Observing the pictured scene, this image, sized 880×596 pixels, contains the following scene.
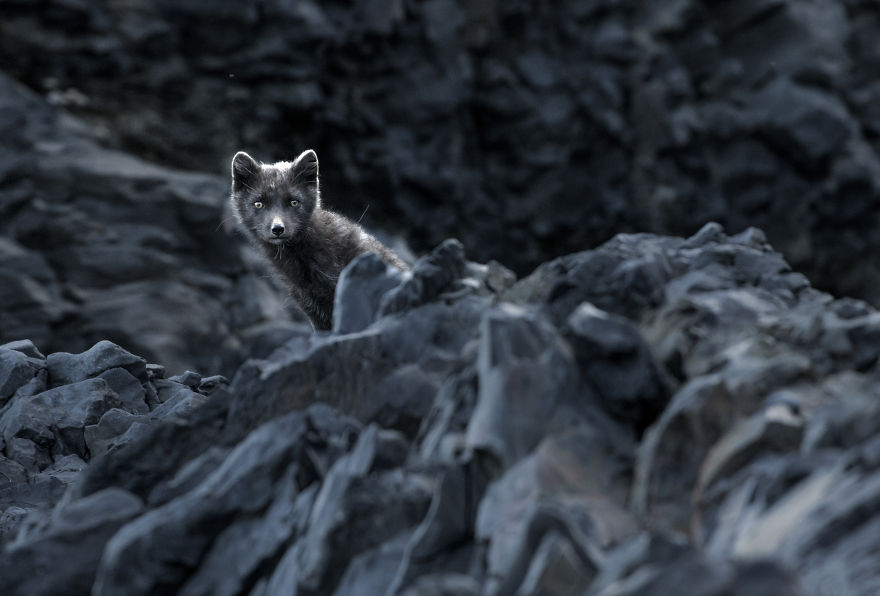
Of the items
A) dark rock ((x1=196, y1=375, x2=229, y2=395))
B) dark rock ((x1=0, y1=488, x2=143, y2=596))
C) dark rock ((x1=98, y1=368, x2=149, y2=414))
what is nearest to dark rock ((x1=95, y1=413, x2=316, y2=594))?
dark rock ((x1=0, y1=488, x2=143, y2=596))

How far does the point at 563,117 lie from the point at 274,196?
1695cm

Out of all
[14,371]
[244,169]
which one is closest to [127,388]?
[14,371]

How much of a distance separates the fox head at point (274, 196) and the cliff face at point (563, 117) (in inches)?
571

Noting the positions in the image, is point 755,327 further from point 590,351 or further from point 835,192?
point 835,192

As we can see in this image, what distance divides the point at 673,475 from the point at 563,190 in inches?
875

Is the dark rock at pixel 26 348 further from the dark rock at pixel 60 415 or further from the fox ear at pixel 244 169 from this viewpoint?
the fox ear at pixel 244 169

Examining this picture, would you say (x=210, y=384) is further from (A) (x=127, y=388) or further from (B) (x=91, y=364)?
(B) (x=91, y=364)

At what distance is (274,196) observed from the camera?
30.7 ft

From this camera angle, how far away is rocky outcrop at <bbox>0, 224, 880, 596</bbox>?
11.3 feet

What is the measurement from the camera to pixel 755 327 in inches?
191

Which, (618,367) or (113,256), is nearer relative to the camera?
(618,367)

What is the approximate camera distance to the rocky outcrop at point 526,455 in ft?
11.3

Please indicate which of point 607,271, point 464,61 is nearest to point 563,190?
point 464,61

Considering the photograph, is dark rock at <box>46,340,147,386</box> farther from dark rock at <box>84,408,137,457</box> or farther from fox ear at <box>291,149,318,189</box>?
fox ear at <box>291,149,318,189</box>
